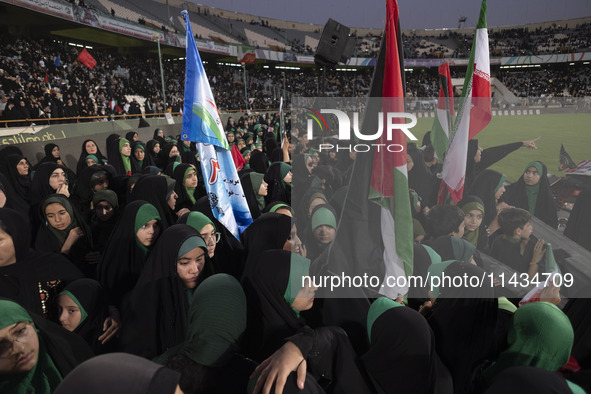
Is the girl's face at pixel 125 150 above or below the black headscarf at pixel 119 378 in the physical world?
above

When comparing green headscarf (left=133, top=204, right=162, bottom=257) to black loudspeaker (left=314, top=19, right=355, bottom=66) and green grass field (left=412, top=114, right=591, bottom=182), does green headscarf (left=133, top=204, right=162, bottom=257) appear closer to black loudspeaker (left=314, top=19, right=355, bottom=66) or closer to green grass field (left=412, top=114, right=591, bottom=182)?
black loudspeaker (left=314, top=19, right=355, bottom=66)

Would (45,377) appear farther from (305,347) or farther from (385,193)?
(385,193)

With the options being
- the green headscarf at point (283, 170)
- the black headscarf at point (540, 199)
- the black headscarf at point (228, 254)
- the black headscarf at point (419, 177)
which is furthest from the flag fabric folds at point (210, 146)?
the black headscarf at point (540, 199)

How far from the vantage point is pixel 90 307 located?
2.37 metres

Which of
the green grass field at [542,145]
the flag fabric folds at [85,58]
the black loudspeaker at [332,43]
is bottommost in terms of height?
the green grass field at [542,145]

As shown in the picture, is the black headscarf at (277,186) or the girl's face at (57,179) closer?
the girl's face at (57,179)

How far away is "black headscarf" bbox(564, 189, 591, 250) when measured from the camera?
4.07m

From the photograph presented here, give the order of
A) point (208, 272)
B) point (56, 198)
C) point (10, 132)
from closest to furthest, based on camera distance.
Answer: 1. point (208, 272)
2. point (56, 198)
3. point (10, 132)

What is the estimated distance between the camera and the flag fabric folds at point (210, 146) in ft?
11.5

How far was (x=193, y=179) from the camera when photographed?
4.79 m

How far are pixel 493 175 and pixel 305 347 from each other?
380cm

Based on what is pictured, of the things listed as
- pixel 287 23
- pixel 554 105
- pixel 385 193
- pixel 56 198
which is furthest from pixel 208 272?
pixel 287 23

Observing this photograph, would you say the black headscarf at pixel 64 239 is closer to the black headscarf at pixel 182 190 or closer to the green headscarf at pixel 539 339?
the black headscarf at pixel 182 190

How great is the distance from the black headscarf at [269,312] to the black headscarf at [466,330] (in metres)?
0.78
